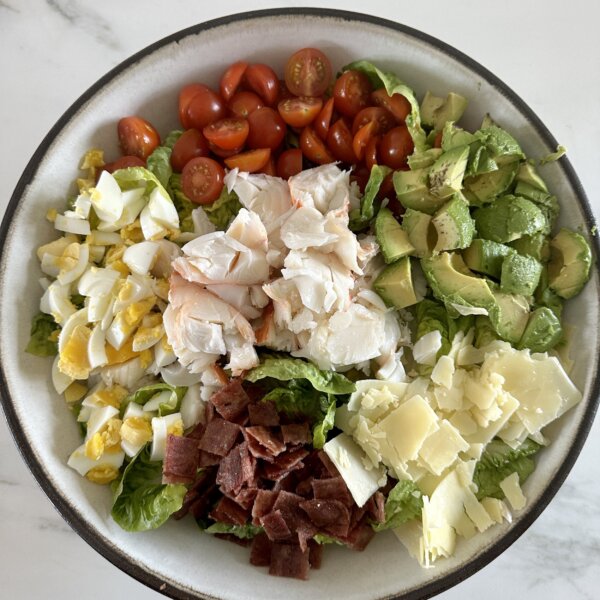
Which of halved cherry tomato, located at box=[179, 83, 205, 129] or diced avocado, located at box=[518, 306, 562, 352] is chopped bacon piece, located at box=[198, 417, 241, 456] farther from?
halved cherry tomato, located at box=[179, 83, 205, 129]

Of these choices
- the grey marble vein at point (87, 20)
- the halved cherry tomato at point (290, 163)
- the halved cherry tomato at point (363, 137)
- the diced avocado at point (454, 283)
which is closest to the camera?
the diced avocado at point (454, 283)

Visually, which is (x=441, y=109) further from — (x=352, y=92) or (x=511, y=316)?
(x=511, y=316)

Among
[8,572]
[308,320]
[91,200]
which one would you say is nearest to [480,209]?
[308,320]

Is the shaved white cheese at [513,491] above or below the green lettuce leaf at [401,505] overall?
above

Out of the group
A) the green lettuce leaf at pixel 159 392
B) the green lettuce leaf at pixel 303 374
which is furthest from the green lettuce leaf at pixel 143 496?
the green lettuce leaf at pixel 303 374

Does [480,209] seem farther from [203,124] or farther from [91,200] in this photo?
[91,200]

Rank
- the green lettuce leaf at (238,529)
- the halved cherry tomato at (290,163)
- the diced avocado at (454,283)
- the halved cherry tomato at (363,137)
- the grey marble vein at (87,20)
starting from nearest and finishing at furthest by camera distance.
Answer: the diced avocado at (454,283)
the green lettuce leaf at (238,529)
the halved cherry tomato at (363,137)
the halved cherry tomato at (290,163)
the grey marble vein at (87,20)

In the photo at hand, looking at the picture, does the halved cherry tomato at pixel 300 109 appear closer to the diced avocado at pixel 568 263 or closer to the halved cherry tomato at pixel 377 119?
the halved cherry tomato at pixel 377 119

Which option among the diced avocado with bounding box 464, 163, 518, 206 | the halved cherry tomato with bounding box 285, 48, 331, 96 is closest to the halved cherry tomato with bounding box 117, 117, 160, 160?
the halved cherry tomato with bounding box 285, 48, 331, 96
